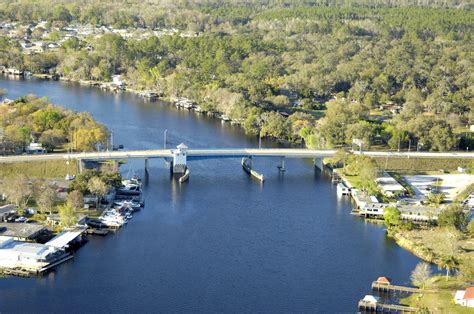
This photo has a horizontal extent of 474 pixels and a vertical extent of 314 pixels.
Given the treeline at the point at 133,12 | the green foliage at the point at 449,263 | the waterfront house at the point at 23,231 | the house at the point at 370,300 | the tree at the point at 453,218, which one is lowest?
the house at the point at 370,300

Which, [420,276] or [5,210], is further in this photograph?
[5,210]

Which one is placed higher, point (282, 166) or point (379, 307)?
point (282, 166)

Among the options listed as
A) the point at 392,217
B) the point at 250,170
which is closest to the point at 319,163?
the point at 250,170

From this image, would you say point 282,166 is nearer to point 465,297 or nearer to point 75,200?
point 75,200

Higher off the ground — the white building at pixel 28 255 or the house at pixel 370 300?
the white building at pixel 28 255

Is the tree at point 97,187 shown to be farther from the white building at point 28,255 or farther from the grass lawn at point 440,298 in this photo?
the grass lawn at point 440,298

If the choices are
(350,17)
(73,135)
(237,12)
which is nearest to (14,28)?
(237,12)

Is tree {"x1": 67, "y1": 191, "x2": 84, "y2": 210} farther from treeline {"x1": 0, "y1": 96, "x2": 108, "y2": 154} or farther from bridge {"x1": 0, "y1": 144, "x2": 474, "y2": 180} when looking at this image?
treeline {"x1": 0, "y1": 96, "x2": 108, "y2": 154}

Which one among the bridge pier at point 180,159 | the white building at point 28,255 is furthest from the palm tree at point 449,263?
the bridge pier at point 180,159
